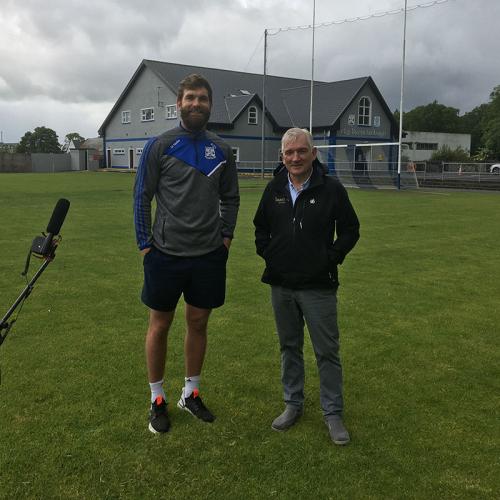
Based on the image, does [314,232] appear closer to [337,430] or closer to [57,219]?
[337,430]

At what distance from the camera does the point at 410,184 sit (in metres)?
34.3

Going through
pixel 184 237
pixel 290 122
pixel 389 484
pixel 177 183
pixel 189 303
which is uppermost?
pixel 290 122

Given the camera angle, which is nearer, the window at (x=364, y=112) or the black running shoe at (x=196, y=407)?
the black running shoe at (x=196, y=407)

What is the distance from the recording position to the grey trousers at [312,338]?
3670 mm

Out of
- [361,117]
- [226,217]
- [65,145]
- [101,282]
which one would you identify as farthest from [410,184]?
[65,145]

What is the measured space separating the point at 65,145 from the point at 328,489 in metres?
101

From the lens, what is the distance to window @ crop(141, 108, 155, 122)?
53772 mm

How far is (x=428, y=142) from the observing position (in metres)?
76.1

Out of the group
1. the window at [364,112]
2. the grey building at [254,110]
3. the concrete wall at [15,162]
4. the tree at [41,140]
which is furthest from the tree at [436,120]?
the concrete wall at [15,162]

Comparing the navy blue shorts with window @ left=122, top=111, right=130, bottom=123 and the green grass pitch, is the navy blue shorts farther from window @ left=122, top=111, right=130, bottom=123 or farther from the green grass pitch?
window @ left=122, top=111, right=130, bottom=123

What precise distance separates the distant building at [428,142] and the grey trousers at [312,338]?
69.4 meters

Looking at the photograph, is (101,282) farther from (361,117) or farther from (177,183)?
(361,117)

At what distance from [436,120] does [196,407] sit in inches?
4564

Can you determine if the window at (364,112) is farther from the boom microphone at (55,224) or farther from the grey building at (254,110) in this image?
the boom microphone at (55,224)
